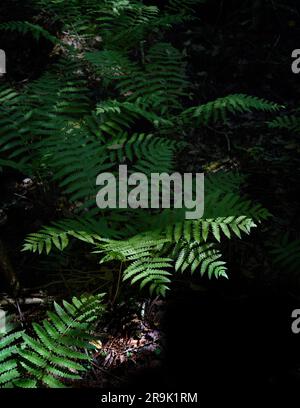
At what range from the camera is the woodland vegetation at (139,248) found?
237 cm

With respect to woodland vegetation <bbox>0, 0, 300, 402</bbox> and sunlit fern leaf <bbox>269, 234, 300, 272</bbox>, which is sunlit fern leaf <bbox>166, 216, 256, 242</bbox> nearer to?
woodland vegetation <bbox>0, 0, 300, 402</bbox>

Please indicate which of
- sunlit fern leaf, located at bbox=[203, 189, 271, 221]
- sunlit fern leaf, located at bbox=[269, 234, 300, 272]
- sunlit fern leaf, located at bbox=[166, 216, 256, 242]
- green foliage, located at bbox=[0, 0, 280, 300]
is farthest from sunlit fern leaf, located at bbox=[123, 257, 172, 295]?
sunlit fern leaf, located at bbox=[269, 234, 300, 272]

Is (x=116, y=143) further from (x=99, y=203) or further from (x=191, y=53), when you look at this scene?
(x=191, y=53)

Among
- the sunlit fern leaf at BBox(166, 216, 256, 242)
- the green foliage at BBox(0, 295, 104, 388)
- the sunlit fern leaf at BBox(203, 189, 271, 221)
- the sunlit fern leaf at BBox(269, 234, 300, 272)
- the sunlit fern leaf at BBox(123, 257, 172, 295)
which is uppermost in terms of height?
the sunlit fern leaf at BBox(203, 189, 271, 221)

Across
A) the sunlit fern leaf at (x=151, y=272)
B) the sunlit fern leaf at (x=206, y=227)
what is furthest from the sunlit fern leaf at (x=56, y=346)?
the sunlit fern leaf at (x=206, y=227)

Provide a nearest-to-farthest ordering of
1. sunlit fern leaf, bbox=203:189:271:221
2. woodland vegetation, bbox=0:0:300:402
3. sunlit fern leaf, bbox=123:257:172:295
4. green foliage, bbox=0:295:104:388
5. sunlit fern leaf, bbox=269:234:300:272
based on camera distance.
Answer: green foliage, bbox=0:295:104:388
sunlit fern leaf, bbox=123:257:172:295
woodland vegetation, bbox=0:0:300:402
sunlit fern leaf, bbox=203:189:271:221
sunlit fern leaf, bbox=269:234:300:272

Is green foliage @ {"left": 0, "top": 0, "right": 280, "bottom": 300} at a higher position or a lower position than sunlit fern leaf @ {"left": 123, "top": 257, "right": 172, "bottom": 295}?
higher

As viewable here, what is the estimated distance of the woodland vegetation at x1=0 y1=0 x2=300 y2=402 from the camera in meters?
2.37

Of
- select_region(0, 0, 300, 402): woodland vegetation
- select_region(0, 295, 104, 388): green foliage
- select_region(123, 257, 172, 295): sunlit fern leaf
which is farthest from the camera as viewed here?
select_region(0, 0, 300, 402): woodland vegetation

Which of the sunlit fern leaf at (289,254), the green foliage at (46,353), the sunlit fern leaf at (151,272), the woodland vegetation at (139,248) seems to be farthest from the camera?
the sunlit fern leaf at (289,254)

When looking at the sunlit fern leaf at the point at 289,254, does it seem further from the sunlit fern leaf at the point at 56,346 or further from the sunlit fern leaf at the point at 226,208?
the sunlit fern leaf at the point at 56,346

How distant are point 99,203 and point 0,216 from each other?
3.20 ft

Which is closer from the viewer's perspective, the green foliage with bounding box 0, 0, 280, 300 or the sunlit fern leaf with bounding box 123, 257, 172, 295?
the sunlit fern leaf with bounding box 123, 257, 172, 295

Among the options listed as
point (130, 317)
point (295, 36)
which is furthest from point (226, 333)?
point (295, 36)
